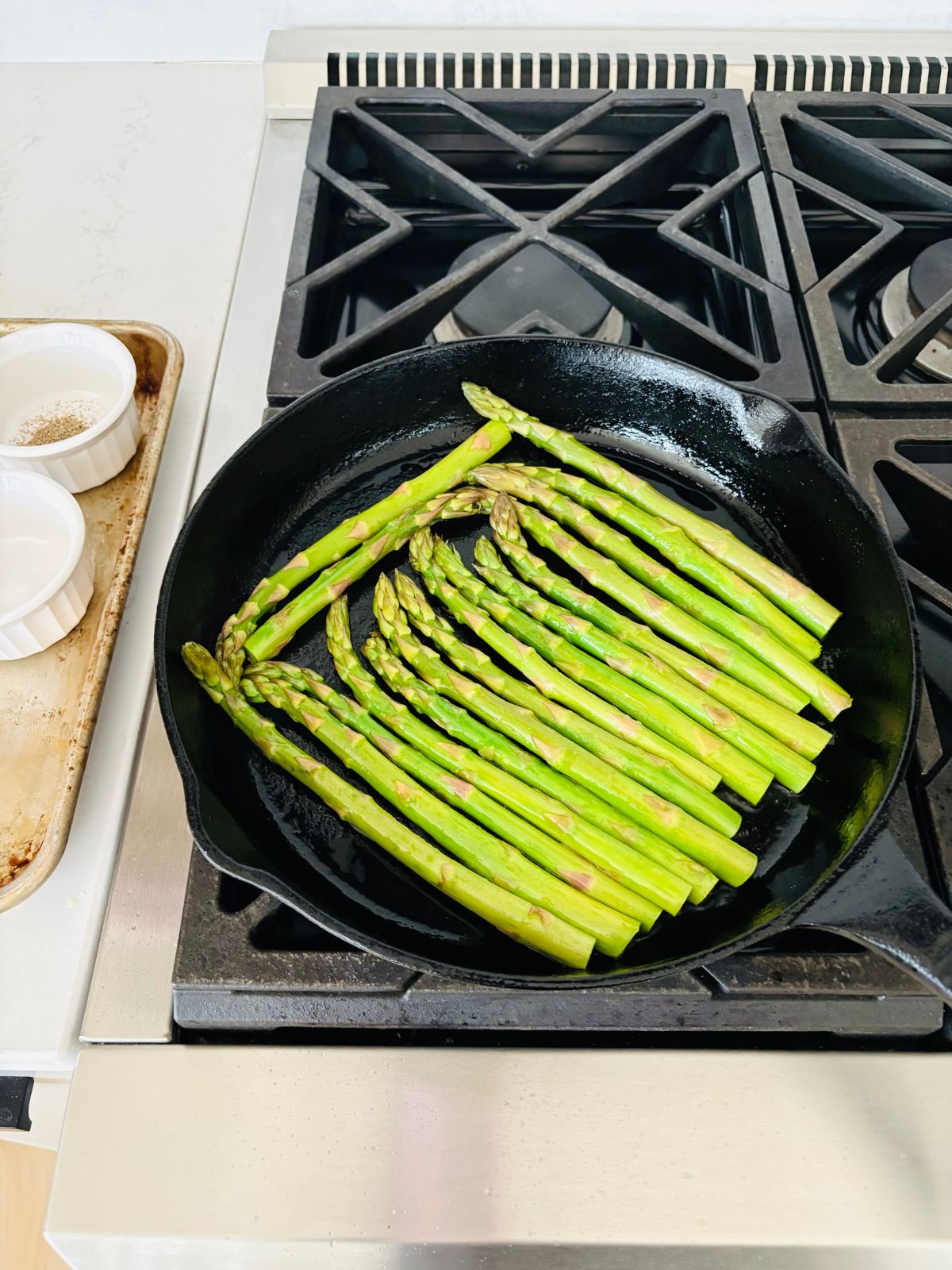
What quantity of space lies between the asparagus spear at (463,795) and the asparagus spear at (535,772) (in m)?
0.05

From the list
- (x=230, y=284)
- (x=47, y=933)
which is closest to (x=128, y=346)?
(x=230, y=284)

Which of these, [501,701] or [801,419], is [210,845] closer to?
[501,701]

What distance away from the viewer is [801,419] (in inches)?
71.7

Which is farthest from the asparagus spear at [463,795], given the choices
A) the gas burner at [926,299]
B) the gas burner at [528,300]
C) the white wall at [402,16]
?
the white wall at [402,16]

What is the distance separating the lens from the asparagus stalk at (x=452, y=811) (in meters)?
1.52

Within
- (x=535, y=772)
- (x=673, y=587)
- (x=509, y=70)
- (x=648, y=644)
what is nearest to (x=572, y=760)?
(x=535, y=772)

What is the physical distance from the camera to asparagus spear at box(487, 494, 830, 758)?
1730 millimetres

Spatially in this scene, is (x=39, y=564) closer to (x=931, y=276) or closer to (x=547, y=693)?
(x=547, y=693)

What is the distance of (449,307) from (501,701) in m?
0.96

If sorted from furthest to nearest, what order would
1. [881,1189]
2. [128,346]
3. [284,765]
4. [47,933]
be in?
[128,346] < [284,765] < [47,933] < [881,1189]

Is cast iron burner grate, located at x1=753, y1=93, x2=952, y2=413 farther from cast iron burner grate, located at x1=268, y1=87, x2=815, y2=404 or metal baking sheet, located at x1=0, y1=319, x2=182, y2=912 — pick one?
metal baking sheet, located at x1=0, y1=319, x2=182, y2=912

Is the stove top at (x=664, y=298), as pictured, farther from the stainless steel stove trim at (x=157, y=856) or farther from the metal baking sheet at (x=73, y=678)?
the metal baking sheet at (x=73, y=678)

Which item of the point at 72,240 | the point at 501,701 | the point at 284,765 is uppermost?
the point at 72,240

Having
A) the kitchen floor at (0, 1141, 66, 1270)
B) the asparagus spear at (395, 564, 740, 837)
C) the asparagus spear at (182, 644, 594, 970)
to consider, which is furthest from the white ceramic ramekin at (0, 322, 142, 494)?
the kitchen floor at (0, 1141, 66, 1270)
